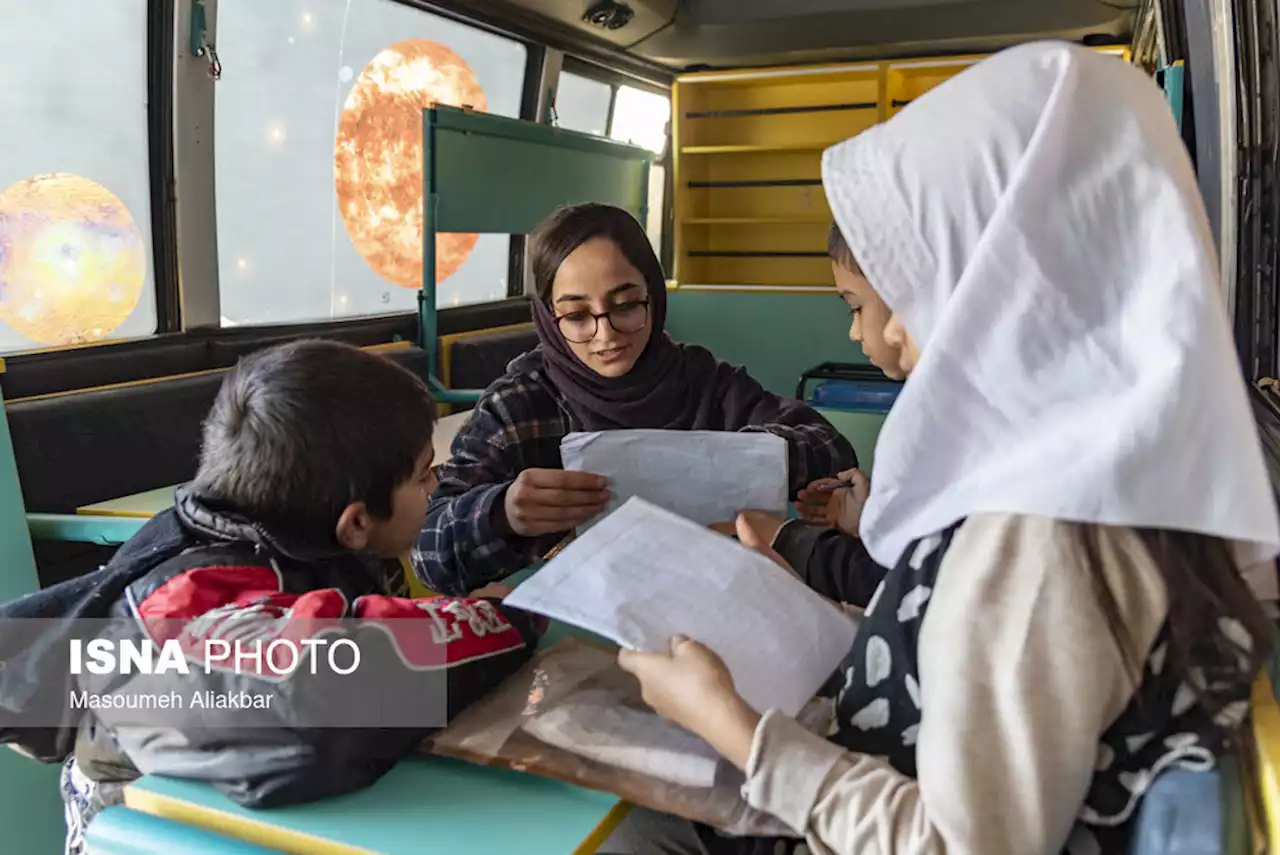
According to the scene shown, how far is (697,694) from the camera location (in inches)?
30.7

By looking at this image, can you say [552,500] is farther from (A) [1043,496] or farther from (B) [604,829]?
(A) [1043,496]

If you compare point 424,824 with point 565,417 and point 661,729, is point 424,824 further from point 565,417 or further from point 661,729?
point 565,417

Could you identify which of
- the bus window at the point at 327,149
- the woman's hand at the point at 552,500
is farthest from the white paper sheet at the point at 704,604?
the bus window at the point at 327,149

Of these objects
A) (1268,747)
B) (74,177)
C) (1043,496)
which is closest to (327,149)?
(74,177)

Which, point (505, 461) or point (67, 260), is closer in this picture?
point (505, 461)

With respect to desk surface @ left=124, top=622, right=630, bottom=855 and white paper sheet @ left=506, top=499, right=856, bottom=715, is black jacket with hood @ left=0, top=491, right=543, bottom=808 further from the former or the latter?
white paper sheet @ left=506, top=499, right=856, bottom=715

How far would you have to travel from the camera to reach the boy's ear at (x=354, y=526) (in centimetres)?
100

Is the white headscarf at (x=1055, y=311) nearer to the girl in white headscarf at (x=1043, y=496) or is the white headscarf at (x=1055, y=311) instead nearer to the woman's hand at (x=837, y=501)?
the girl in white headscarf at (x=1043, y=496)

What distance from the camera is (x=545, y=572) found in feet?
2.94

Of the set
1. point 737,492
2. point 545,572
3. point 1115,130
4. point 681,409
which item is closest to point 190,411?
point 681,409

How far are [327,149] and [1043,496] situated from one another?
300 cm

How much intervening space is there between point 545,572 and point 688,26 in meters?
4.45

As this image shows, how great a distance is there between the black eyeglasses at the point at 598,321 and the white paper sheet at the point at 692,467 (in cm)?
27

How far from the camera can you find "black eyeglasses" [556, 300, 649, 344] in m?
1.56
